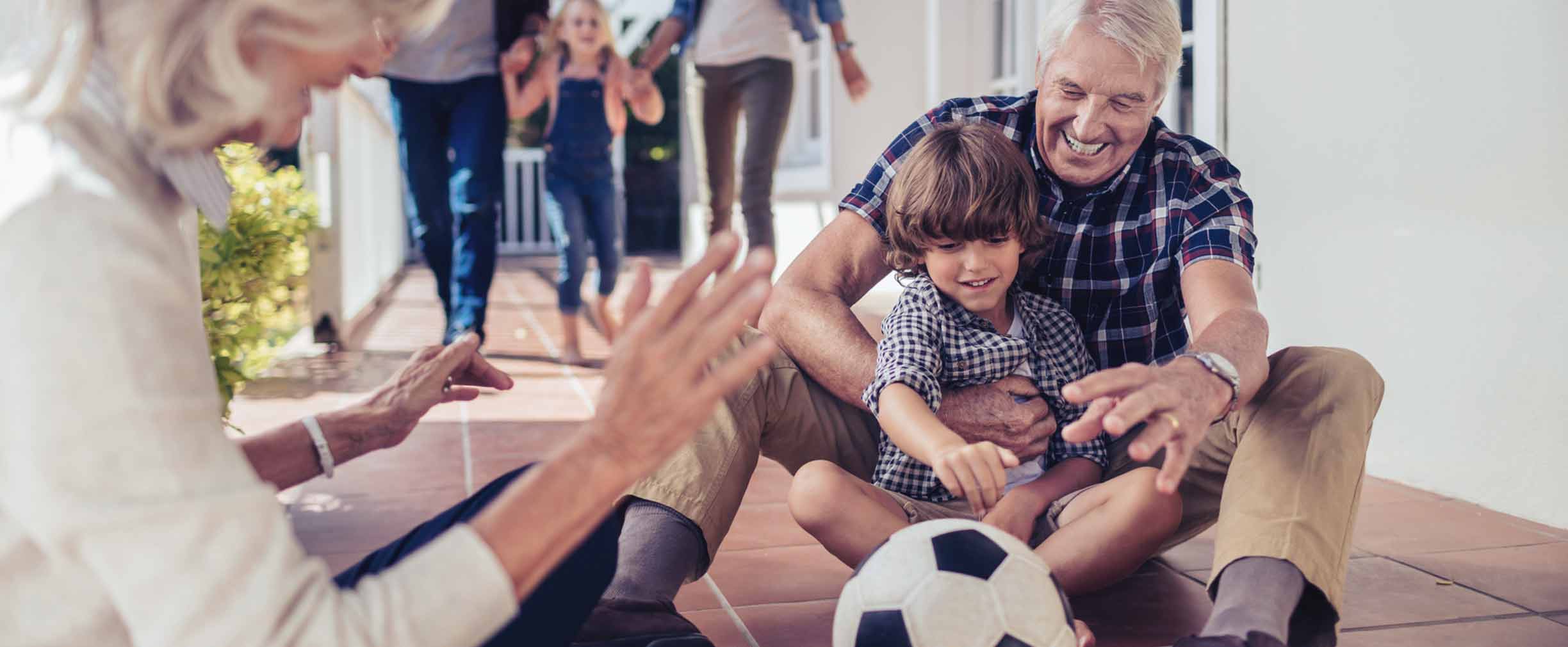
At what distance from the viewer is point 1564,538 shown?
7.35ft

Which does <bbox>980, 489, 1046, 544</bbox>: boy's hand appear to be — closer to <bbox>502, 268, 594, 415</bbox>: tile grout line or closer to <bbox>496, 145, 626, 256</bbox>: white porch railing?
<bbox>502, 268, 594, 415</bbox>: tile grout line

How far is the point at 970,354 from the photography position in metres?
1.89

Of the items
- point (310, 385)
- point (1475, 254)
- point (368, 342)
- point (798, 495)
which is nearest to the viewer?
point (798, 495)

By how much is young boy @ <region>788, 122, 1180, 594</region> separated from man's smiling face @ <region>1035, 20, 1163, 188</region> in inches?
3.5

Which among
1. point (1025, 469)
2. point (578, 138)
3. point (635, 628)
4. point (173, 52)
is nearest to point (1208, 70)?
point (1025, 469)

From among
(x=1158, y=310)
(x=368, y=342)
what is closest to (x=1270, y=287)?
(x=1158, y=310)

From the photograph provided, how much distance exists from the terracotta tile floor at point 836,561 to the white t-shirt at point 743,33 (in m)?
1.58

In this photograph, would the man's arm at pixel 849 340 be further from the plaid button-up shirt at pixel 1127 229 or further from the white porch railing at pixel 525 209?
the white porch railing at pixel 525 209

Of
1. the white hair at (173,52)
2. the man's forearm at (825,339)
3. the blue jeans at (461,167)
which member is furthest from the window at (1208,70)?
the white hair at (173,52)

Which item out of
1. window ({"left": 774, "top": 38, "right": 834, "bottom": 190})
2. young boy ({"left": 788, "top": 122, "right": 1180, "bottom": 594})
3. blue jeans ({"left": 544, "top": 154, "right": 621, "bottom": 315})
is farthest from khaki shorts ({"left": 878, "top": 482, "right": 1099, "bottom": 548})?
window ({"left": 774, "top": 38, "right": 834, "bottom": 190})

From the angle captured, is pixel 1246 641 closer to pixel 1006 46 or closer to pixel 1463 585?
pixel 1463 585

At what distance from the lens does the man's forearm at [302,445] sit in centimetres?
127

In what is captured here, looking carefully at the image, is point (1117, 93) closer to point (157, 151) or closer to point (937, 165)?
point (937, 165)

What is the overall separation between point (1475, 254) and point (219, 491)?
2.36 meters
